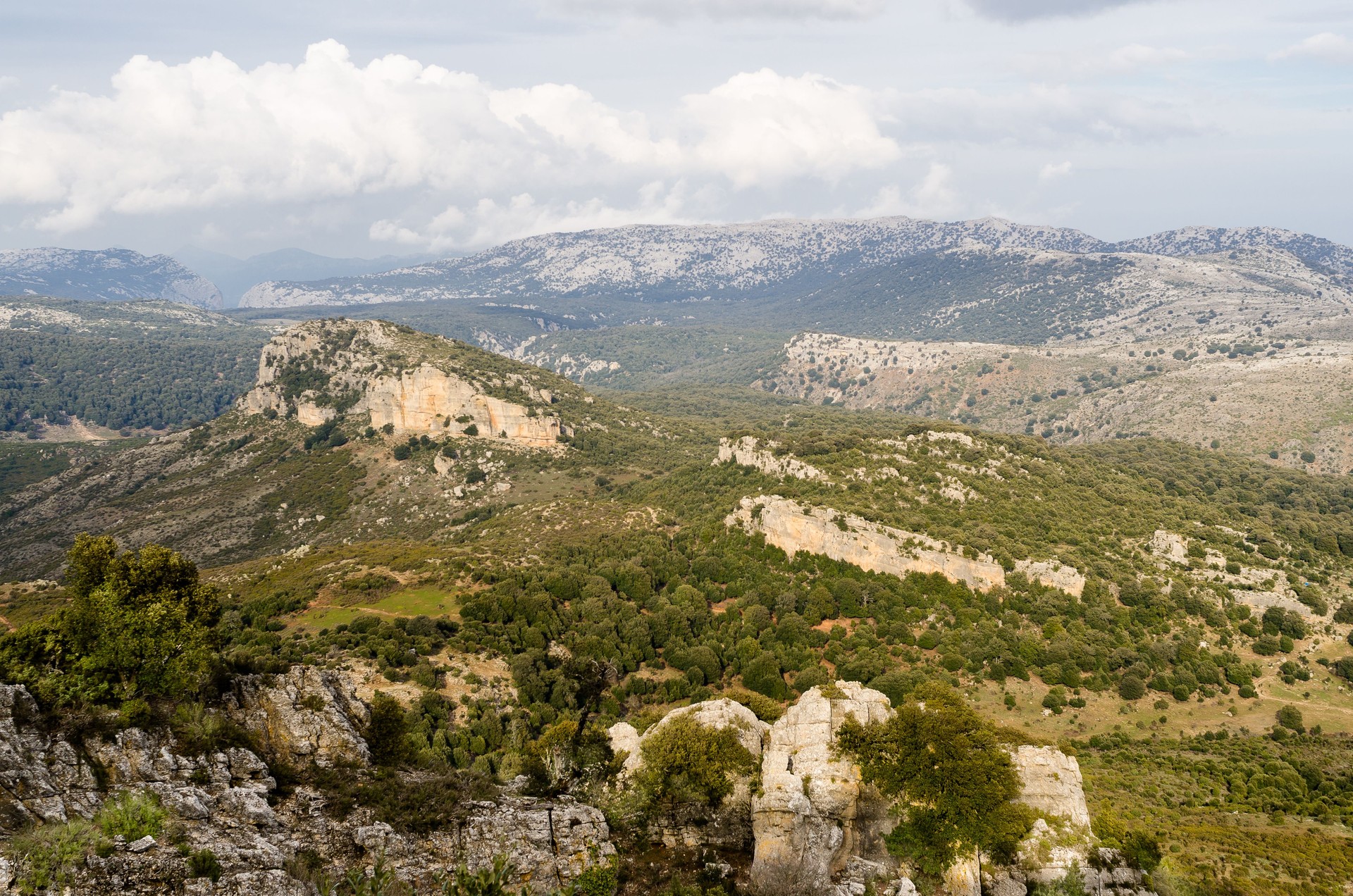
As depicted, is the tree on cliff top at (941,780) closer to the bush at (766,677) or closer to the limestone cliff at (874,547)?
the bush at (766,677)

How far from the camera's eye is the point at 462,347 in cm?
15650

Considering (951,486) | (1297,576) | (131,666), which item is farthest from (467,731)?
(1297,576)

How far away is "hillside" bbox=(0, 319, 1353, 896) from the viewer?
84.3 feet

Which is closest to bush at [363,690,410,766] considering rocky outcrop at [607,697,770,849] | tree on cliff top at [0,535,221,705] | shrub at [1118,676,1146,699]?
tree on cliff top at [0,535,221,705]

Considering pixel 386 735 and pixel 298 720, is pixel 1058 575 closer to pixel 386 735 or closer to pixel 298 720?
pixel 386 735

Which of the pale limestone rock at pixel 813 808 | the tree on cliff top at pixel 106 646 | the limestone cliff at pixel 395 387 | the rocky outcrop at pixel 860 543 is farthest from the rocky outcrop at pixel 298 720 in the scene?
the limestone cliff at pixel 395 387

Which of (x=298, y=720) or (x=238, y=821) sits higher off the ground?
(x=238, y=821)

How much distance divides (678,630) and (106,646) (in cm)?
5420

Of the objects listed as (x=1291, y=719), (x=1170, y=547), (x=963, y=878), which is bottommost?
(x=1291, y=719)

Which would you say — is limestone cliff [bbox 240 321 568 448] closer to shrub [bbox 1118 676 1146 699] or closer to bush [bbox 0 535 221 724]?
shrub [bbox 1118 676 1146 699]

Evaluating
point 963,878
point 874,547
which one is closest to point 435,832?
point 963,878

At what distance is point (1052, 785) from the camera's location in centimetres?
3356

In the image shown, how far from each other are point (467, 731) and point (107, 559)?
2536 cm

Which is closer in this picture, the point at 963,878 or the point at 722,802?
the point at 963,878
